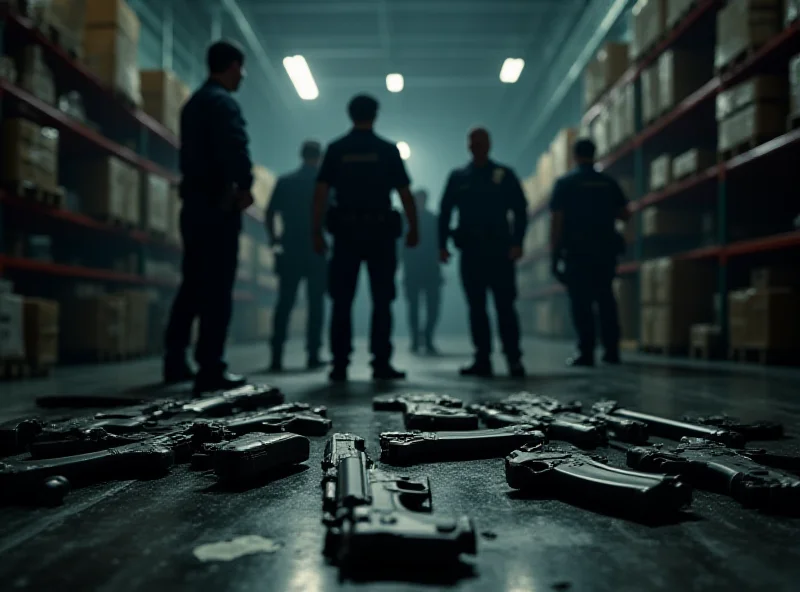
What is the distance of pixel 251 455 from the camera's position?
1559mm

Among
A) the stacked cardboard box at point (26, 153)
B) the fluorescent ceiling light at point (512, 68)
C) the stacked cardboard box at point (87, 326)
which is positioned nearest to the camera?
the stacked cardboard box at point (26, 153)

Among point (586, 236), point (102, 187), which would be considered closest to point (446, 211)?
point (586, 236)

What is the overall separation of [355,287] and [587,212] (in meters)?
2.42

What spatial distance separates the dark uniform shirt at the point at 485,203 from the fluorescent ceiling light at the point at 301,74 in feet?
32.2

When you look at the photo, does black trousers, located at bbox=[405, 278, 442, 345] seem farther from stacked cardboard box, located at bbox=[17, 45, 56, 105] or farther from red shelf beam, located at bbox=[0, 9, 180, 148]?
stacked cardboard box, located at bbox=[17, 45, 56, 105]

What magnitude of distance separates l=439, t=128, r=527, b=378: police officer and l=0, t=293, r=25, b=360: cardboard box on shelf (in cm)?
321

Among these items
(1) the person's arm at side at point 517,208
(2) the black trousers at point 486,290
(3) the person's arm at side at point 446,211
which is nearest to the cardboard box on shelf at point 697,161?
(1) the person's arm at side at point 517,208

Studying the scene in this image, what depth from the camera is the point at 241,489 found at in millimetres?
1523

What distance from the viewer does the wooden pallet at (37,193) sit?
15.5 ft

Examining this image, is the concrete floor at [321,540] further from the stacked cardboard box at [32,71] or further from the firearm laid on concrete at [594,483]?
the stacked cardboard box at [32,71]

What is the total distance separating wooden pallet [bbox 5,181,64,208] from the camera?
4.73 metres

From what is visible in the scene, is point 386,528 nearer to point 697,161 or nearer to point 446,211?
point 446,211

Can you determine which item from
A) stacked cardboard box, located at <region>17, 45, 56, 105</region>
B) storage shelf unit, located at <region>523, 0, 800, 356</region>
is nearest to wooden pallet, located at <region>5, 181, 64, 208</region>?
stacked cardboard box, located at <region>17, 45, 56, 105</region>

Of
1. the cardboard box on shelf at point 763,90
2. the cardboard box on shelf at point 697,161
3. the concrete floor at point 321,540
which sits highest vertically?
the cardboard box on shelf at point 763,90
